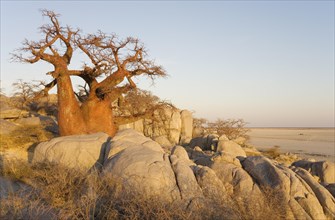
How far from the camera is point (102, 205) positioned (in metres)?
6.71

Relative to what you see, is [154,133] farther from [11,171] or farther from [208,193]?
[208,193]

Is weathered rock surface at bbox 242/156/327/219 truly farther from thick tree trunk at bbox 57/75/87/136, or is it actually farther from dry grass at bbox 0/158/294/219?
thick tree trunk at bbox 57/75/87/136

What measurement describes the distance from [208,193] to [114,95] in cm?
758

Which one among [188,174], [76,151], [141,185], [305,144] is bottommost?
[305,144]

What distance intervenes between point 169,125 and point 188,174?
13.2m

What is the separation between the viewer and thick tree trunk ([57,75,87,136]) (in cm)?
1378

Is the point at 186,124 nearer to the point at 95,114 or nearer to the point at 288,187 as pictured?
the point at 95,114

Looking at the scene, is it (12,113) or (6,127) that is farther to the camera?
(12,113)

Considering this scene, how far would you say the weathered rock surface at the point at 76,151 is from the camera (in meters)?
10.5

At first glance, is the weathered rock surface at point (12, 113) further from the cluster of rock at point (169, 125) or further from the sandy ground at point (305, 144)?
the sandy ground at point (305, 144)

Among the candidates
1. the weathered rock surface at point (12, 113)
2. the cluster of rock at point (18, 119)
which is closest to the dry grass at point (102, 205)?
the cluster of rock at point (18, 119)

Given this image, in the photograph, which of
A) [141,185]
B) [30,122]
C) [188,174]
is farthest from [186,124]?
[141,185]

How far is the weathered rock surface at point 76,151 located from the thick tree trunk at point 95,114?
8.31 feet

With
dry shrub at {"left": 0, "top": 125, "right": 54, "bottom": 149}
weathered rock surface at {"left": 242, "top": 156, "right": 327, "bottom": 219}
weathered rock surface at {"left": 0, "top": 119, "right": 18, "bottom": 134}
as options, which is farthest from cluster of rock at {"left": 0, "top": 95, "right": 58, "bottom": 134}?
weathered rock surface at {"left": 242, "top": 156, "right": 327, "bottom": 219}
